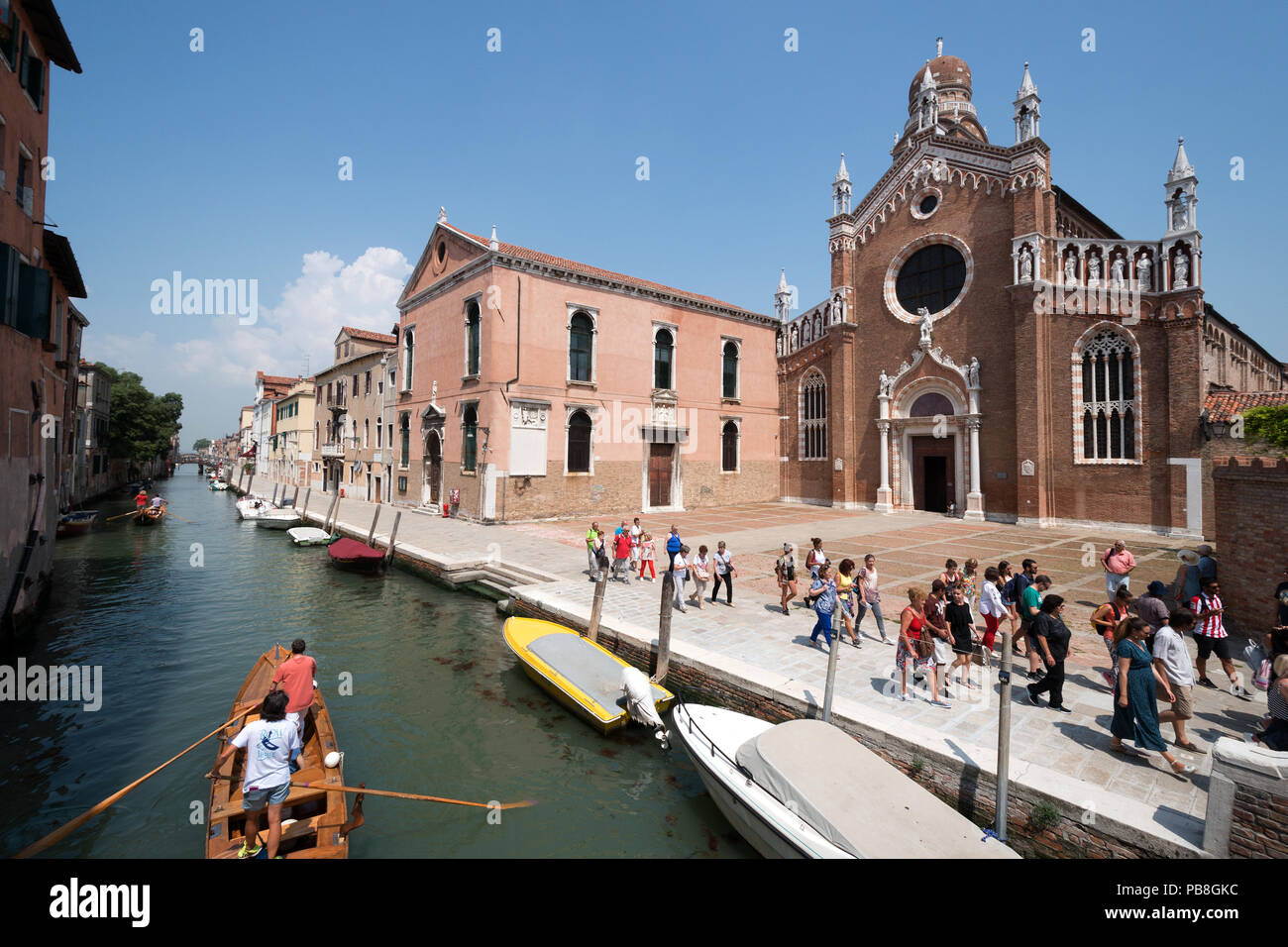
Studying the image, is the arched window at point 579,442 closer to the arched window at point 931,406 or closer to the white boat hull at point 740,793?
the arched window at point 931,406

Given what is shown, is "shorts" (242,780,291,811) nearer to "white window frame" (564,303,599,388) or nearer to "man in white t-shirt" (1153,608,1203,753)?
"man in white t-shirt" (1153,608,1203,753)

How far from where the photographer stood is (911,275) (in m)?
25.5

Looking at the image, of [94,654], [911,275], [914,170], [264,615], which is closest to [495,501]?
[264,615]

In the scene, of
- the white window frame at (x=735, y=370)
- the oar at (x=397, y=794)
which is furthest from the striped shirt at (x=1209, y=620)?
the white window frame at (x=735, y=370)

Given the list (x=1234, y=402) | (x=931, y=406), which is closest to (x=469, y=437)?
(x=931, y=406)

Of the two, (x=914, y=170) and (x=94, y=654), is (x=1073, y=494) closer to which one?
(x=914, y=170)

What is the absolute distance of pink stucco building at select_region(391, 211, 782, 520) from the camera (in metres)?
21.9

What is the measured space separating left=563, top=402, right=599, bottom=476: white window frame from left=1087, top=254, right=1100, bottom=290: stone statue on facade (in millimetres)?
19734

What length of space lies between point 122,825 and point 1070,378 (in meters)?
27.3

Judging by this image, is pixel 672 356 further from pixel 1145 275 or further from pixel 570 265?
pixel 1145 275

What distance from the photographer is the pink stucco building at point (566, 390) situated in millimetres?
21922

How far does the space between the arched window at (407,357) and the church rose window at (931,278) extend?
24683mm

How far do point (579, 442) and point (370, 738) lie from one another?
17399 millimetres

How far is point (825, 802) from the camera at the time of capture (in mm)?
4520
